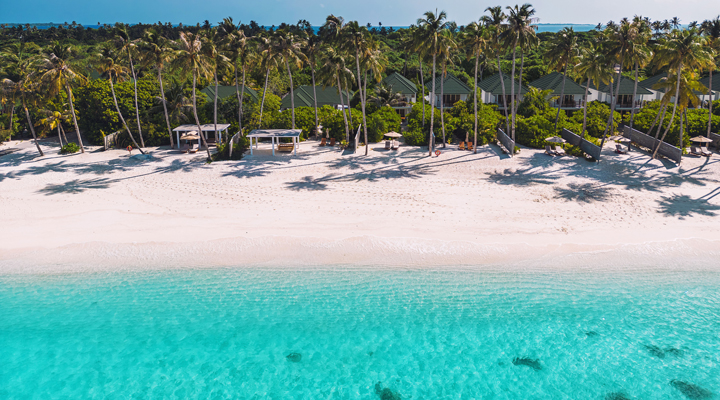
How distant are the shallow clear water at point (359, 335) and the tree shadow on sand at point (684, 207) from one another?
21.7 ft

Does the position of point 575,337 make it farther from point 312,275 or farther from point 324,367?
point 312,275

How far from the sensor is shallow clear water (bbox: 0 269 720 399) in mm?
12539

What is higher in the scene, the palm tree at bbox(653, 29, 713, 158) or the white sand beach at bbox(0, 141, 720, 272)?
the palm tree at bbox(653, 29, 713, 158)

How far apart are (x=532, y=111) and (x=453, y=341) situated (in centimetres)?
3912

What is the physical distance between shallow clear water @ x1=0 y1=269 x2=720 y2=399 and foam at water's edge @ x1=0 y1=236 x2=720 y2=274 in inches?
30.9

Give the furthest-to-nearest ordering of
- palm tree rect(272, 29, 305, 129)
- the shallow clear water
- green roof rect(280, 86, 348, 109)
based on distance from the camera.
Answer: green roof rect(280, 86, 348, 109)
palm tree rect(272, 29, 305, 129)
the shallow clear water

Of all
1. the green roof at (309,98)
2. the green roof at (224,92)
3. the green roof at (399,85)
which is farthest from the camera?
the green roof at (399,85)

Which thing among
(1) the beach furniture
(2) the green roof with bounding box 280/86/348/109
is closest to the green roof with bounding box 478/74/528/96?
(2) the green roof with bounding box 280/86/348/109

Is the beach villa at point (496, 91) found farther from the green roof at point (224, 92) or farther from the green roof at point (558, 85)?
the green roof at point (224, 92)

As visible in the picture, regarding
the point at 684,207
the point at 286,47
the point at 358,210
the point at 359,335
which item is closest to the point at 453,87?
the point at 286,47

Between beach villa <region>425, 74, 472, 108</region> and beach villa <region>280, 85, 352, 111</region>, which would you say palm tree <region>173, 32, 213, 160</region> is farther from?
beach villa <region>425, 74, 472, 108</region>

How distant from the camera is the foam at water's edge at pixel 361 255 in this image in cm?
1855

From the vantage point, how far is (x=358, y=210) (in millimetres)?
24047

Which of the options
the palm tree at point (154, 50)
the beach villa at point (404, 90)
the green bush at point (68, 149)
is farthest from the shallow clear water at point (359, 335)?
the beach villa at point (404, 90)
